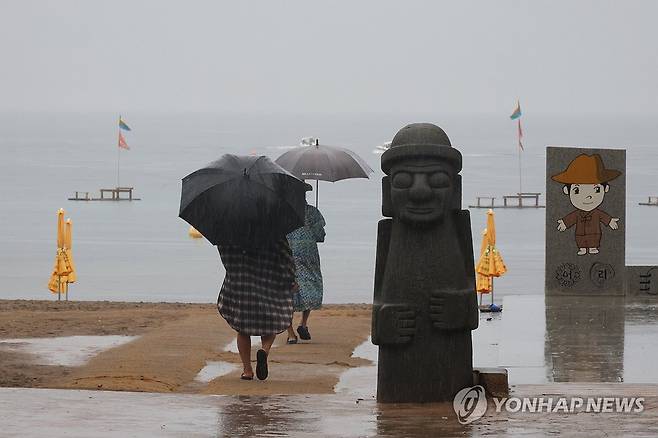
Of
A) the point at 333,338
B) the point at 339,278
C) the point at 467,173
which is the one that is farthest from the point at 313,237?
the point at 467,173

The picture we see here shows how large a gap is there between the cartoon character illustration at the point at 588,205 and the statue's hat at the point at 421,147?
287 inches

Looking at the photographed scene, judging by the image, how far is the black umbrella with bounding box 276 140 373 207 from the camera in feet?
50.4

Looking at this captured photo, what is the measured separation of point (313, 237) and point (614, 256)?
392 cm

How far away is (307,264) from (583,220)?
3697mm

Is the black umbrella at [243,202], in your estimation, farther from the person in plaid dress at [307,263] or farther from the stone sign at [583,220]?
the stone sign at [583,220]

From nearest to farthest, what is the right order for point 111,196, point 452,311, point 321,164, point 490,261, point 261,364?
point 452,311 → point 261,364 → point 321,164 → point 490,261 → point 111,196

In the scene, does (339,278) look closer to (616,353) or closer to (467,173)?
(616,353)

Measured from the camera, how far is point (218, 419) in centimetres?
862

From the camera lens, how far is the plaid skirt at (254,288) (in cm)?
1163

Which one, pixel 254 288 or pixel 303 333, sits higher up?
pixel 254 288

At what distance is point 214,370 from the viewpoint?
12.7m

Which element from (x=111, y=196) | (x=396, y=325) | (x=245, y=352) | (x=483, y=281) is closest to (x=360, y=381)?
(x=245, y=352)

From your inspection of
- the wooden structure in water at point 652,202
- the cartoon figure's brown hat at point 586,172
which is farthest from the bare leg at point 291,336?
the wooden structure in water at point 652,202

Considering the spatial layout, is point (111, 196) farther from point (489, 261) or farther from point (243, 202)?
point (243, 202)
